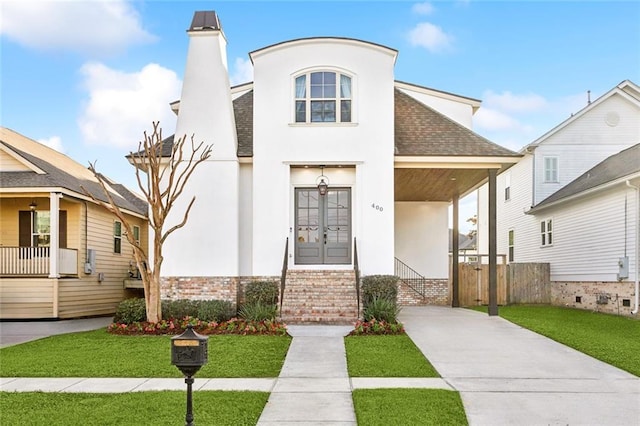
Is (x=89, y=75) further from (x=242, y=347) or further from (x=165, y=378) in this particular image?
(x=165, y=378)

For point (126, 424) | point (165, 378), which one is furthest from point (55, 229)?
point (126, 424)

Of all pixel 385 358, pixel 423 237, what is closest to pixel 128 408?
pixel 385 358

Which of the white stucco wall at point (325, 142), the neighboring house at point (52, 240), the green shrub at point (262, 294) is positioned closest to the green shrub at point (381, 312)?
the white stucco wall at point (325, 142)

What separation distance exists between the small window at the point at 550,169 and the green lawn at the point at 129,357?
14746 mm

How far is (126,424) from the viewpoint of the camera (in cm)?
576

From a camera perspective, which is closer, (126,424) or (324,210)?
(126,424)

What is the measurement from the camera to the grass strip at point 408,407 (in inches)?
234

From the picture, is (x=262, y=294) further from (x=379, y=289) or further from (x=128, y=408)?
(x=128, y=408)

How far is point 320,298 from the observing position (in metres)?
13.7

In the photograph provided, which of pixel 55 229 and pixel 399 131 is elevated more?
pixel 399 131

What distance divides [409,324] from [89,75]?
468 inches

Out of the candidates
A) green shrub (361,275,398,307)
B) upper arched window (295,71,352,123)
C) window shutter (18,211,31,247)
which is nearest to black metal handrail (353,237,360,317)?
green shrub (361,275,398,307)

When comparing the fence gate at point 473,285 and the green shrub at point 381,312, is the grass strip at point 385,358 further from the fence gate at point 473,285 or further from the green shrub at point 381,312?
the fence gate at point 473,285

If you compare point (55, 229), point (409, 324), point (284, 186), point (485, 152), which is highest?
point (485, 152)
